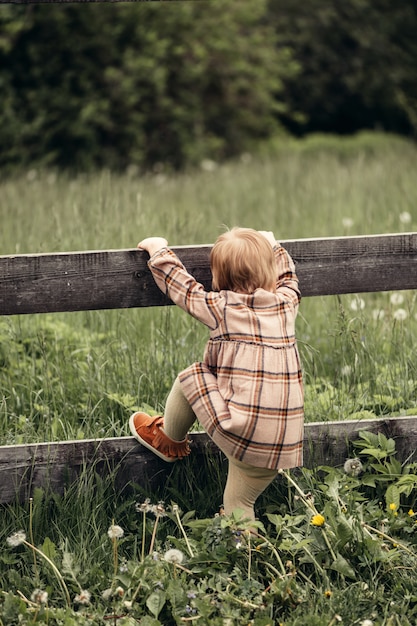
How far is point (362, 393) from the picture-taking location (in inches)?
142

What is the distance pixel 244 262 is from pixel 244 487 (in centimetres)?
79

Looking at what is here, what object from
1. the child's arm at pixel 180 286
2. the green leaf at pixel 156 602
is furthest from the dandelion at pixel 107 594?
the child's arm at pixel 180 286

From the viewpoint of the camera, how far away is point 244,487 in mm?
2895

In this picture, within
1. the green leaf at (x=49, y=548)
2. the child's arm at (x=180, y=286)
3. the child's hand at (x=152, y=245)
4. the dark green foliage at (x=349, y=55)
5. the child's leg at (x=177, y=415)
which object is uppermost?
the dark green foliage at (x=349, y=55)

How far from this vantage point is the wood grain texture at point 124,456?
303 cm

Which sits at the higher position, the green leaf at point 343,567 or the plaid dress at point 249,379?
the plaid dress at point 249,379

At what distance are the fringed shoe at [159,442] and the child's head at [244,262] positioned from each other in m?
0.61

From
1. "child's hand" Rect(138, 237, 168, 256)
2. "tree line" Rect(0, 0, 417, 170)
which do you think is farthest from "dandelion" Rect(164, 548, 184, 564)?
"tree line" Rect(0, 0, 417, 170)

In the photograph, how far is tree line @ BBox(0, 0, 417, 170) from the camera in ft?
38.7

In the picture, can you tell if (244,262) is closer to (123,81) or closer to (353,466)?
(353,466)

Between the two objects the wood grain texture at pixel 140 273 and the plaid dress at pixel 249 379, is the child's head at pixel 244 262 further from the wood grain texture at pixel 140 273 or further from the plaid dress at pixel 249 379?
the wood grain texture at pixel 140 273

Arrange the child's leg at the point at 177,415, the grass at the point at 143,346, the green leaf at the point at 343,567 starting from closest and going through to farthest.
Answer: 1. the green leaf at the point at 343,567
2. the child's leg at the point at 177,415
3. the grass at the point at 143,346

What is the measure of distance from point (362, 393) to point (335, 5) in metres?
15.7

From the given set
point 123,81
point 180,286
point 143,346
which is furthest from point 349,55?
point 180,286
